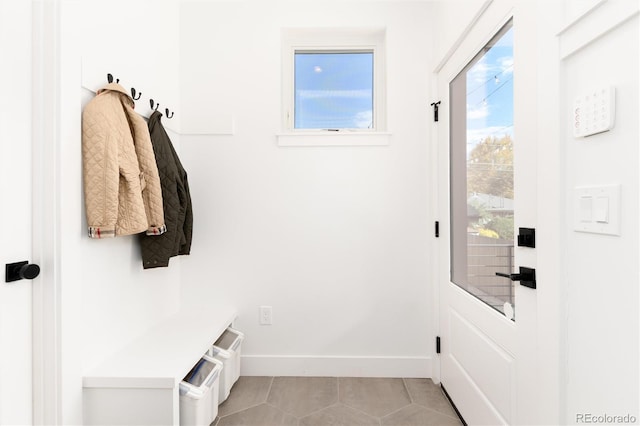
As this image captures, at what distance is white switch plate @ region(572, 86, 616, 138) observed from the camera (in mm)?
832

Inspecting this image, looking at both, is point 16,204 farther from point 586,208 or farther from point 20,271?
point 586,208

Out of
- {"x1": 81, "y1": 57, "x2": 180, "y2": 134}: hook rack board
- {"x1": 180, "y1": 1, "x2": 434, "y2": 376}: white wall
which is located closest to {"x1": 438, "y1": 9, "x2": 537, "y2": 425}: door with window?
{"x1": 180, "y1": 1, "x2": 434, "y2": 376}: white wall

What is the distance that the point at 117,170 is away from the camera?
4.52ft

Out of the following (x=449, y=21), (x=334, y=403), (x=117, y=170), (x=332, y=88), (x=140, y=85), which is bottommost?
(x=334, y=403)

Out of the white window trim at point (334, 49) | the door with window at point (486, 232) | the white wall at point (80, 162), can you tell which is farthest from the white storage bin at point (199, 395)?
the white window trim at point (334, 49)

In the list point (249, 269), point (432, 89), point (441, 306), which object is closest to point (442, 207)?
point (441, 306)

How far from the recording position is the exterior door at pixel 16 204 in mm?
1100

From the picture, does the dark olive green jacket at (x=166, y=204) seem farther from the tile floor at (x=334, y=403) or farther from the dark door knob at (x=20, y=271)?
the tile floor at (x=334, y=403)

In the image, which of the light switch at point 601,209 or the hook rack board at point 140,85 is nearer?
the light switch at point 601,209

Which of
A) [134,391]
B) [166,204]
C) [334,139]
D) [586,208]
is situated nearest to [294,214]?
[334,139]

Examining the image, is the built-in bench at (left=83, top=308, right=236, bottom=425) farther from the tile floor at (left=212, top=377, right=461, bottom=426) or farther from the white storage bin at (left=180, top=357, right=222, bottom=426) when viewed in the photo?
the tile floor at (left=212, top=377, right=461, bottom=426)

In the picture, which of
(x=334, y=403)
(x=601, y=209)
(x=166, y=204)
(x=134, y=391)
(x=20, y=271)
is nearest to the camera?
(x=601, y=209)

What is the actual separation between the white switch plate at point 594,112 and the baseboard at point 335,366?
1.75m

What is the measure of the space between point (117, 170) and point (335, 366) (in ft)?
5.68
